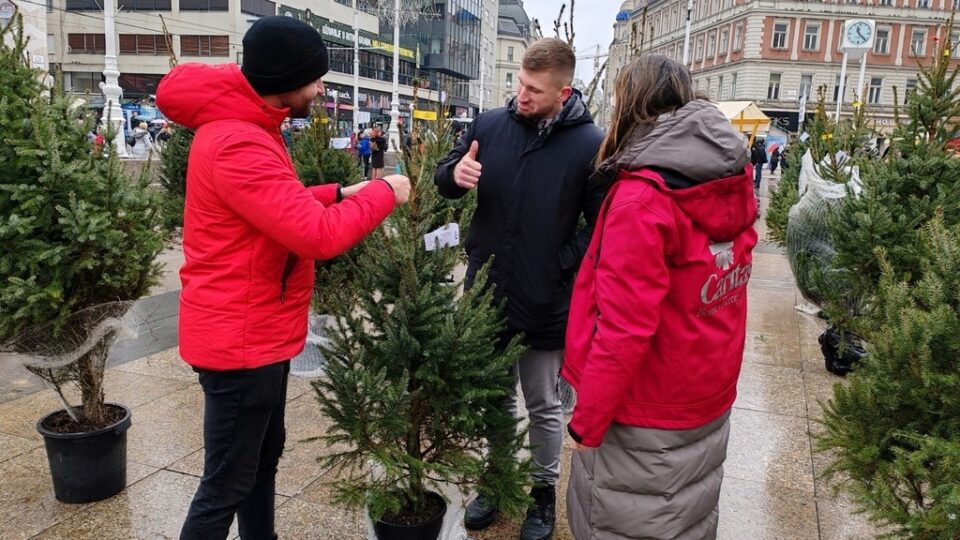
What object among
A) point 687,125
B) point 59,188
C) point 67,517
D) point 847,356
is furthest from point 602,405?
point 847,356

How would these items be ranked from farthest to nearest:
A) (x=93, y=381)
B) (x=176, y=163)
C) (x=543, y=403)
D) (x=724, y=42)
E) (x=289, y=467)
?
(x=724, y=42) < (x=176, y=163) < (x=289, y=467) < (x=93, y=381) < (x=543, y=403)

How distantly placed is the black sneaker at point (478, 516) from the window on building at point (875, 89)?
7327 cm

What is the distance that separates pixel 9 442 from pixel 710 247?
13.5 ft

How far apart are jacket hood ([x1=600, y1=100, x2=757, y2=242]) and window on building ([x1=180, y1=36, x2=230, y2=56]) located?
180ft

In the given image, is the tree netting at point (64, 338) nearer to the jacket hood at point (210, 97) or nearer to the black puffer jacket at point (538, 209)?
the jacket hood at point (210, 97)

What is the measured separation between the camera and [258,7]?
52312 mm

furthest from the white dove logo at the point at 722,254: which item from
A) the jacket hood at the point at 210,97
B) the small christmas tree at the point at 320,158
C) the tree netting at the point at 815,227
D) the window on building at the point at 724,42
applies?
the window on building at the point at 724,42

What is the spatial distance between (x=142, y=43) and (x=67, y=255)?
56872 mm

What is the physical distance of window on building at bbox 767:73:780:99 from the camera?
65750mm

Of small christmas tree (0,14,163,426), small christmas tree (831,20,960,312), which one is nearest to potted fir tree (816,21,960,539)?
small christmas tree (831,20,960,312)

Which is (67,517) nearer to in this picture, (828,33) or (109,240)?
(109,240)

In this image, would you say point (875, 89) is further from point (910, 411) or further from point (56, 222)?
point (56, 222)

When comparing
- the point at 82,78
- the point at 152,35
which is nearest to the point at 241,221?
the point at 152,35

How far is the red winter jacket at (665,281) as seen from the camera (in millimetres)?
2004
